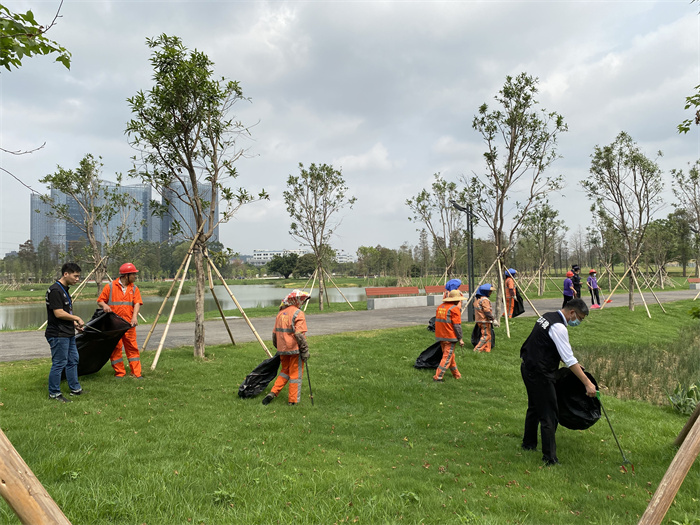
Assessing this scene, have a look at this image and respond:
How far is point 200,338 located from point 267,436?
4.86m

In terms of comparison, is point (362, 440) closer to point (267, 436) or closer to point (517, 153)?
point (267, 436)

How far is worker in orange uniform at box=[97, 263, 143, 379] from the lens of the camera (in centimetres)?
757

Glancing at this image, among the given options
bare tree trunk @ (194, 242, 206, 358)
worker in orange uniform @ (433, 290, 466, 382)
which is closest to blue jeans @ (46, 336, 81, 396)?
bare tree trunk @ (194, 242, 206, 358)

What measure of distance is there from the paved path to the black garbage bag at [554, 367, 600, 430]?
8.85 meters

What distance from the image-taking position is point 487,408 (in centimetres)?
694

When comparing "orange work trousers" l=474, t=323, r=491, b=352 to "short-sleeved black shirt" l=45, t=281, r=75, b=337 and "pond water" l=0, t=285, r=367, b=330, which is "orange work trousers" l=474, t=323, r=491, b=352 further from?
"pond water" l=0, t=285, r=367, b=330

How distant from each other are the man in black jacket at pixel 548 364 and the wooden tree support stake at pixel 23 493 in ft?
14.9

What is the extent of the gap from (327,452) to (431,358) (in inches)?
192

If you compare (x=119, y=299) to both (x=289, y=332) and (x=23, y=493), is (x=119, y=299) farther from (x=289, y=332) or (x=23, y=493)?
(x=23, y=493)

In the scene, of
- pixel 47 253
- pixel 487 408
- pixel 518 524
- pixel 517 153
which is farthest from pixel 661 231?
pixel 47 253

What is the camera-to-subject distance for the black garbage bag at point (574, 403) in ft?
16.2

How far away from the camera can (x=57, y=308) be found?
20.5ft

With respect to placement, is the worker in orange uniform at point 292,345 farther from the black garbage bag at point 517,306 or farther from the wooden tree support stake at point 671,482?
the black garbage bag at point 517,306

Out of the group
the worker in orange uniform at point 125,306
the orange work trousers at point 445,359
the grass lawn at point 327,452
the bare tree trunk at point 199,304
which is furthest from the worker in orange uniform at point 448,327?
the worker in orange uniform at point 125,306
